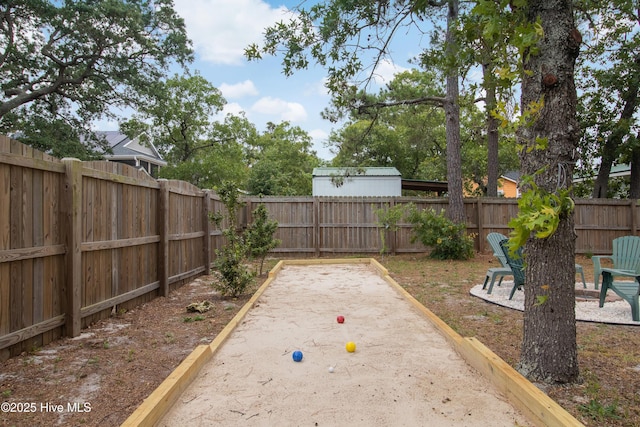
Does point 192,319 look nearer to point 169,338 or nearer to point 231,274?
point 169,338

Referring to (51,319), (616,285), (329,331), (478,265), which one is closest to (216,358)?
(329,331)

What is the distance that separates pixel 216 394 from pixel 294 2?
4.55 m

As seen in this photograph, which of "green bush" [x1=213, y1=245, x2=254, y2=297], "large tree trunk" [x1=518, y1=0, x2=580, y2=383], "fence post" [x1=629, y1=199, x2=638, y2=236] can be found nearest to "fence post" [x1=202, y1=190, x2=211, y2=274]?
"green bush" [x1=213, y1=245, x2=254, y2=297]

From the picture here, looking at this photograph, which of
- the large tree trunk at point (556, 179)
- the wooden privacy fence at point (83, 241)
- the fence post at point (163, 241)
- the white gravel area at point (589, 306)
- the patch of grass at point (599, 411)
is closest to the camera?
the patch of grass at point (599, 411)

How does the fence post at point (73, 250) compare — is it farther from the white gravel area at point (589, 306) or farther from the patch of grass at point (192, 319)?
the white gravel area at point (589, 306)

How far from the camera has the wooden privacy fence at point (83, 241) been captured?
11.6 ft

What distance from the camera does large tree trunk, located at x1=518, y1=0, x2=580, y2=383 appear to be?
9.52ft

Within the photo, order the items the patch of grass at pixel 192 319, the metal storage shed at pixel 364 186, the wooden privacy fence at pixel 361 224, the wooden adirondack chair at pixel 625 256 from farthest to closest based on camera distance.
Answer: the metal storage shed at pixel 364 186, the wooden privacy fence at pixel 361 224, the wooden adirondack chair at pixel 625 256, the patch of grass at pixel 192 319

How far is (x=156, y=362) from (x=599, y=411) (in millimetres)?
3309

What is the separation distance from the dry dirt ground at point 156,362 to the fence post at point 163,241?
0.99ft

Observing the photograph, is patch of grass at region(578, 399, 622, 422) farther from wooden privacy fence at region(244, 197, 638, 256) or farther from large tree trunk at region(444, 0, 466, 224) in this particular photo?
wooden privacy fence at region(244, 197, 638, 256)

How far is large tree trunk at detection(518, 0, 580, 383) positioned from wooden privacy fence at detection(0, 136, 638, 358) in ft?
13.7

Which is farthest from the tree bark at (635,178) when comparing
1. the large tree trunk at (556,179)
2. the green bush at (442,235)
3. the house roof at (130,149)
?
the house roof at (130,149)

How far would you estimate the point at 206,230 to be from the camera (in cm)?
870
